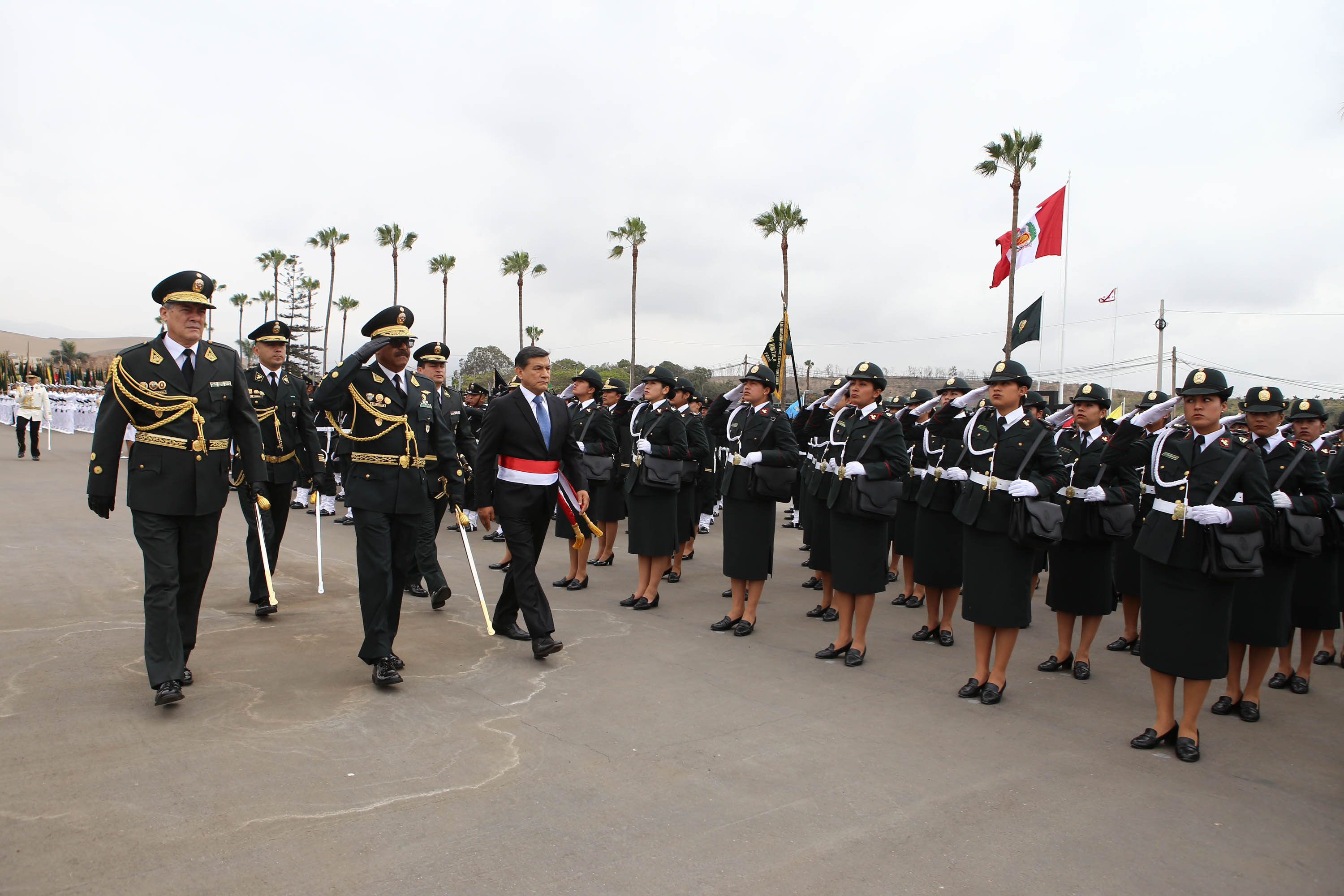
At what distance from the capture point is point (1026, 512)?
529cm

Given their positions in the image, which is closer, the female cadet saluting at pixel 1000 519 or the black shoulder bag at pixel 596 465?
the female cadet saluting at pixel 1000 519

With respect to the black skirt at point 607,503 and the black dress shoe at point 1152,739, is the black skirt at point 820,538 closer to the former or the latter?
the black skirt at point 607,503

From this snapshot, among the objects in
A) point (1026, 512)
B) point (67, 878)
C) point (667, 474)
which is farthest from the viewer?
A: point (667, 474)

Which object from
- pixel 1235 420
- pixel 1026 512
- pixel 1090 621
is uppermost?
pixel 1235 420

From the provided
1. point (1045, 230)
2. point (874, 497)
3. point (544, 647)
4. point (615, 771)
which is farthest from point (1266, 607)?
point (1045, 230)

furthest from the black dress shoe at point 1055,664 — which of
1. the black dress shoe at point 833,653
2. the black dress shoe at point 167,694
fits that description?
the black dress shoe at point 167,694

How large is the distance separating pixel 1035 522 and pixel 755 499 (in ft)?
7.75

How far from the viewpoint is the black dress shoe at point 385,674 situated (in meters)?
5.09

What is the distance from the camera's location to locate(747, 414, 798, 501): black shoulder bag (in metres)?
6.84

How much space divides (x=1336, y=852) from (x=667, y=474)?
5.35 meters

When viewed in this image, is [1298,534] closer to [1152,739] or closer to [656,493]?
[1152,739]

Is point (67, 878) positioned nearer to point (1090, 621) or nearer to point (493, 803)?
point (493, 803)

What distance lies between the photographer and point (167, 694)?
455cm

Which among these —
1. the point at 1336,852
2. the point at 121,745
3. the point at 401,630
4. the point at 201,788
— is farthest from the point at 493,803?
the point at 1336,852
